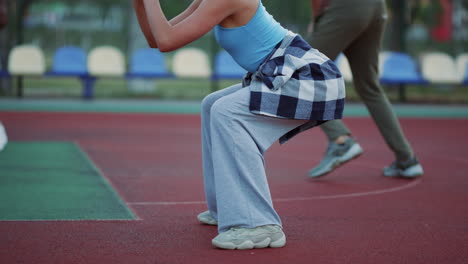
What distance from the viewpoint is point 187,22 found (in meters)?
4.48

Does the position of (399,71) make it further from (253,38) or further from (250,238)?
(250,238)

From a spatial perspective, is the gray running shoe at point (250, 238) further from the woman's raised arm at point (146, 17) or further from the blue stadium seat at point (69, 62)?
the blue stadium seat at point (69, 62)

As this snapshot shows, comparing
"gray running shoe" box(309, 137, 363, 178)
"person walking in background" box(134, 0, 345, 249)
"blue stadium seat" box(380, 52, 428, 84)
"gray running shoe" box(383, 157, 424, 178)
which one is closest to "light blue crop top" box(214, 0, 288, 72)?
"person walking in background" box(134, 0, 345, 249)

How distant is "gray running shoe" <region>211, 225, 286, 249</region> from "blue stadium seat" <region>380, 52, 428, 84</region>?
13.1 m

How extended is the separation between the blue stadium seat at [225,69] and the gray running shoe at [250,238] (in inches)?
486

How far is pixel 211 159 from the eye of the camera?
5.01m

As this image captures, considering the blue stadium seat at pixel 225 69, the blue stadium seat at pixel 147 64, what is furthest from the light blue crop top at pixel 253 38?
the blue stadium seat at pixel 147 64

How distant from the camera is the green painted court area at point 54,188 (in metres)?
5.52

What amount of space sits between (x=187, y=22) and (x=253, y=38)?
14.6 inches

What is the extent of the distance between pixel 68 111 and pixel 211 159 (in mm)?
10390

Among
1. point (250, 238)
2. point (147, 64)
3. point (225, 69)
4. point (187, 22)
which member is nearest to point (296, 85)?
point (187, 22)

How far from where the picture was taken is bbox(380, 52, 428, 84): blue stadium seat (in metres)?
17.3

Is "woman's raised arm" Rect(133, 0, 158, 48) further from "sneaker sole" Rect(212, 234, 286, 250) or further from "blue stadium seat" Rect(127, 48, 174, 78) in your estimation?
"blue stadium seat" Rect(127, 48, 174, 78)

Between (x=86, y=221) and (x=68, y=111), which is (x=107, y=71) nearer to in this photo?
(x=68, y=111)
